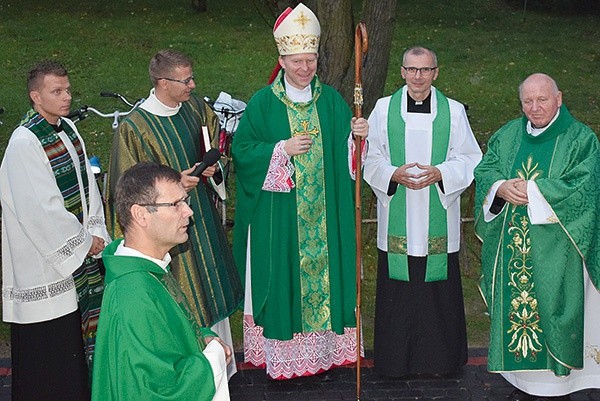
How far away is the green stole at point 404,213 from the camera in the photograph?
6.75m

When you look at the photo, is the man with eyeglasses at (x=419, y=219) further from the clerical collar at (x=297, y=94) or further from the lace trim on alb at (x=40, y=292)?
the lace trim on alb at (x=40, y=292)

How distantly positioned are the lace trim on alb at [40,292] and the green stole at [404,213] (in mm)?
2264

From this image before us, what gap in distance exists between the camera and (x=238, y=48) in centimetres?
1861

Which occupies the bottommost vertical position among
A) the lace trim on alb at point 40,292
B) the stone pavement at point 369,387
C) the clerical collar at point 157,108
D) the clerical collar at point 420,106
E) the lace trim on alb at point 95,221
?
the stone pavement at point 369,387

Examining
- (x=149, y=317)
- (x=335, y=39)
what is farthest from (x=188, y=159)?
(x=335, y=39)

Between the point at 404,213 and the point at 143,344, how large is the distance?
3.49 m

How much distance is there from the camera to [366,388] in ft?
22.5

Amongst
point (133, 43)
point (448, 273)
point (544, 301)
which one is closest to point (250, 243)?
point (448, 273)

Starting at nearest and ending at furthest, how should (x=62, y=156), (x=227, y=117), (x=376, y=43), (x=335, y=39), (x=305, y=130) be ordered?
(x=62, y=156) < (x=305, y=130) < (x=227, y=117) < (x=335, y=39) < (x=376, y=43)

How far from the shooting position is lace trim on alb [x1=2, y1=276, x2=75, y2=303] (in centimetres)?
586

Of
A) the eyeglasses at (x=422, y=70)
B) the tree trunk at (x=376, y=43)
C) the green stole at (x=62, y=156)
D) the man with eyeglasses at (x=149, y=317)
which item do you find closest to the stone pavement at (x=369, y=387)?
the green stole at (x=62, y=156)

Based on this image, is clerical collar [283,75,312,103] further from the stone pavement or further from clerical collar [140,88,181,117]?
the stone pavement

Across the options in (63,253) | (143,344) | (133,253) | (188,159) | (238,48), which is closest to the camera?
(143,344)

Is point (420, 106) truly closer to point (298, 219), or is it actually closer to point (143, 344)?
point (298, 219)
